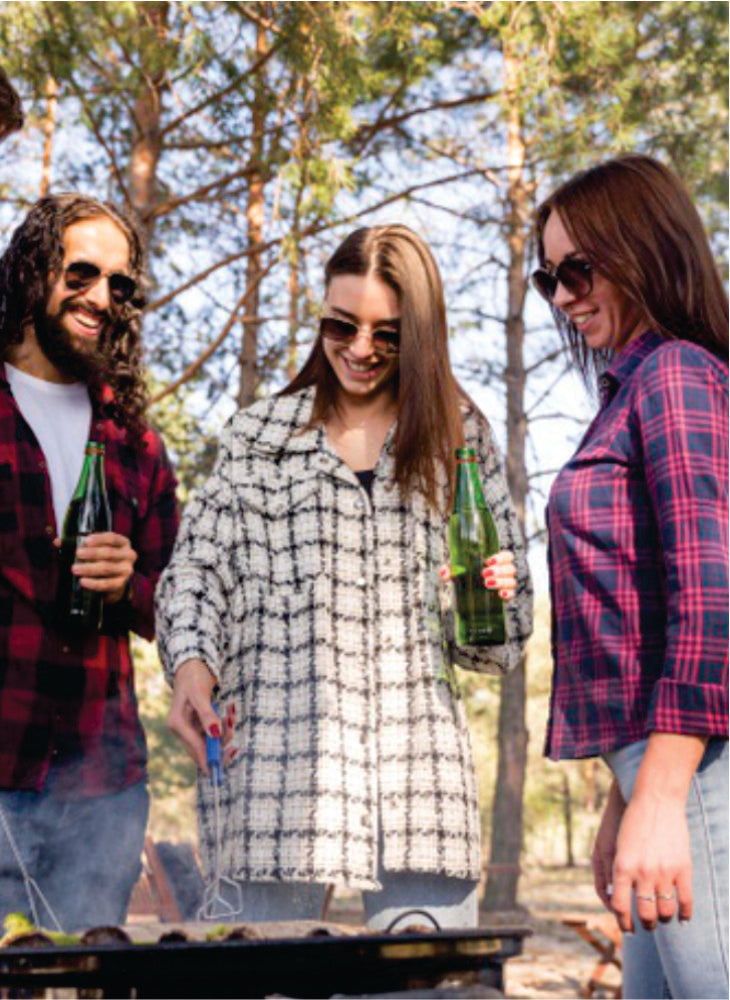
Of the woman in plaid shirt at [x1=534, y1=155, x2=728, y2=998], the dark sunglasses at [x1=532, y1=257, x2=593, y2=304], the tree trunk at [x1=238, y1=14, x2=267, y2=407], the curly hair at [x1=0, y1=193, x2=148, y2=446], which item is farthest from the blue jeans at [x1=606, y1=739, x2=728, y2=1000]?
the tree trunk at [x1=238, y1=14, x2=267, y2=407]

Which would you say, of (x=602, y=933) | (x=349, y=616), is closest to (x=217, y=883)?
(x=349, y=616)

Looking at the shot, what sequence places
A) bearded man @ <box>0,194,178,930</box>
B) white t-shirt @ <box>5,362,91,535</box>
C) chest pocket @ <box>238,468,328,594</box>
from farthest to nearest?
white t-shirt @ <box>5,362,91,535</box>
bearded man @ <box>0,194,178,930</box>
chest pocket @ <box>238,468,328,594</box>

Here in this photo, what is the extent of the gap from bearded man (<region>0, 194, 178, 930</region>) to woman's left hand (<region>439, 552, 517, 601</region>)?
0.84 metres

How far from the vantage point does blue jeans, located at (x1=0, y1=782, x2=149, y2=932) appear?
268 cm

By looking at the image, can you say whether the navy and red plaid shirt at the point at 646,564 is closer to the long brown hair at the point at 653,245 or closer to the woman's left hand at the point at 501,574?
the long brown hair at the point at 653,245

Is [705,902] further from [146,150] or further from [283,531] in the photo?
[146,150]

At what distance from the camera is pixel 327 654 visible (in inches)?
99.7

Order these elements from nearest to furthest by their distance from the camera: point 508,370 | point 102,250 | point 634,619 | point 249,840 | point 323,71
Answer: point 634,619 → point 249,840 → point 102,250 → point 323,71 → point 508,370

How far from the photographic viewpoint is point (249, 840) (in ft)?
8.09

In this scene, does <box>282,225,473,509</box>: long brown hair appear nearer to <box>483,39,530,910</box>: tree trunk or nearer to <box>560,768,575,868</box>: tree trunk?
<box>483,39,530,910</box>: tree trunk

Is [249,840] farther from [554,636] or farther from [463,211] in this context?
[463,211]

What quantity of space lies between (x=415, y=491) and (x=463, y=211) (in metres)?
10.1

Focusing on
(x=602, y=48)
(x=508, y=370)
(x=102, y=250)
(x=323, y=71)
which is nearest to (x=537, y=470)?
(x=508, y=370)

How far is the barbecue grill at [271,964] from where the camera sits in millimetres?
1492
